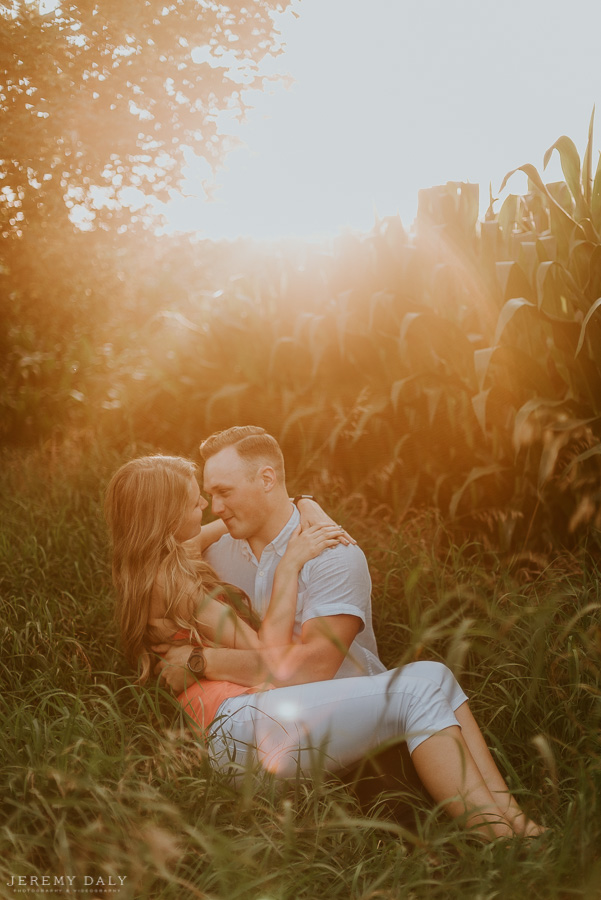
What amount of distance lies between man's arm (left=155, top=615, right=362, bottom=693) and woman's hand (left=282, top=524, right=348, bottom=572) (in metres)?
0.20

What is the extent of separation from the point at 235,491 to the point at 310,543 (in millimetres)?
302

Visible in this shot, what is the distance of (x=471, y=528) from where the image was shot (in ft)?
11.2

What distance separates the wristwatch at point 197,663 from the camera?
236cm

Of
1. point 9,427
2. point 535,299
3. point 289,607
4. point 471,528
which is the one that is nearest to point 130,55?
point 9,427

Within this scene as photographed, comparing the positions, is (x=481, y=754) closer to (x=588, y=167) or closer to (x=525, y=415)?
(x=525, y=415)

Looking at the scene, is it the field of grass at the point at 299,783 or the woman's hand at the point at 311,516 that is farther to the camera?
the woman's hand at the point at 311,516

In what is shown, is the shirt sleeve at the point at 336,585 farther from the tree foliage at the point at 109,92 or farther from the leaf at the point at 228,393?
the tree foliage at the point at 109,92

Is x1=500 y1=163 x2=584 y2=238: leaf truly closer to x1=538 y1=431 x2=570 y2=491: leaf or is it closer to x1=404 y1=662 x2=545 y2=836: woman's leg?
x1=538 y1=431 x2=570 y2=491: leaf

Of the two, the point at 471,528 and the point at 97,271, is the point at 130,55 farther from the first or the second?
the point at 471,528

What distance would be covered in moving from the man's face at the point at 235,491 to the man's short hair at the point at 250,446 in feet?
0.06

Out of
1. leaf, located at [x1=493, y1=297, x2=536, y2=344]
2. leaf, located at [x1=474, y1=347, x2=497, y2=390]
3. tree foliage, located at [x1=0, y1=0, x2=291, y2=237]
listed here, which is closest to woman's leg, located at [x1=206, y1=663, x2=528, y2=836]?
leaf, located at [x1=474, y1=347, x2=497, y2=390]

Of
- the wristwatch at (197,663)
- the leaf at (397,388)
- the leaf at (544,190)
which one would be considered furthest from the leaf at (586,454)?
the wristwatch at (197,663)

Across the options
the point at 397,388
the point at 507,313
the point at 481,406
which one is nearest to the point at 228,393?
the point at 397,388

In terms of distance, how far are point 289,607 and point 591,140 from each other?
2.13 meters
